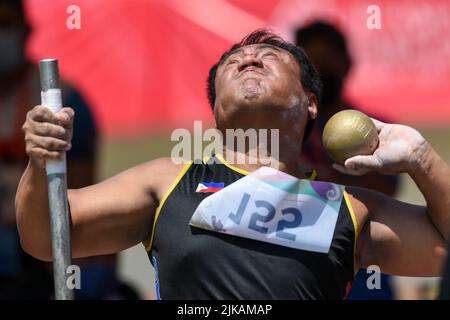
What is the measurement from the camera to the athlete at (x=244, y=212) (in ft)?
12.3

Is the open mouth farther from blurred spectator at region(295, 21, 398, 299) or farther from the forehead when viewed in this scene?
blurred spectator at region(295, 21, 398, 299)

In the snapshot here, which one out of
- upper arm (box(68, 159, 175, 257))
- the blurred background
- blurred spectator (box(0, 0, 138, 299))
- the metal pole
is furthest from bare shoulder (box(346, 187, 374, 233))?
the blurred background

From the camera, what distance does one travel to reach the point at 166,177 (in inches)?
156

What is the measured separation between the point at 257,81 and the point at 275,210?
1.68 ft

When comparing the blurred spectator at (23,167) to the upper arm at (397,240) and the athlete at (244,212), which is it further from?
the upper arm at (397,240)

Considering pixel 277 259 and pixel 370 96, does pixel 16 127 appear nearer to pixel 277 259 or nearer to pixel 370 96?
pixel 277 259

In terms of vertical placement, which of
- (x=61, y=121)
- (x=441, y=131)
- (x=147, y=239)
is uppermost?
(x=61, y=121)

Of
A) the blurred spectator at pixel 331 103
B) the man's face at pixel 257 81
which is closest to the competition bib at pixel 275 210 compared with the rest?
the man's face at pixel 257 81

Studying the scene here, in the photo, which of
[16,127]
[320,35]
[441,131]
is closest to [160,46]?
[320,35]

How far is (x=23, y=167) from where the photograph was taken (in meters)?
5.36

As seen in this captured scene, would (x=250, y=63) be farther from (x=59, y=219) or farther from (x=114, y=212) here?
(x=59, y=219)

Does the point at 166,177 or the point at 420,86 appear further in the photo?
the point at 420,86

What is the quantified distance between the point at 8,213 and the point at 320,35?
2086 millimetres

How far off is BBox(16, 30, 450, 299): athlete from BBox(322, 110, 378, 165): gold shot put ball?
0.15 feet
